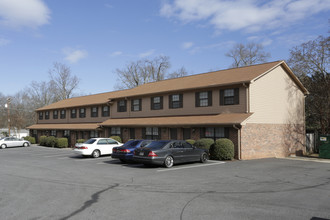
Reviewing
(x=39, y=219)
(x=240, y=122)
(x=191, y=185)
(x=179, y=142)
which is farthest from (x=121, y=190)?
(x=240, y=122)

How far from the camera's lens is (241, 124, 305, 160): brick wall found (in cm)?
2031

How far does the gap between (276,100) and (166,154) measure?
12.9 meters

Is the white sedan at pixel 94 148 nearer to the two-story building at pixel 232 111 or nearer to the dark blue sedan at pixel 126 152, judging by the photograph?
the dark blue sedan at pixel 126 152

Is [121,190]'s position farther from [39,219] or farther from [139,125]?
[139,125]

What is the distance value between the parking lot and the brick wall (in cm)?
736

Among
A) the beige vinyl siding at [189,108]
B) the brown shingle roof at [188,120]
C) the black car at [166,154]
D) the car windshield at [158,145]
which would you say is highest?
the beige vinyl siding at [189,108]

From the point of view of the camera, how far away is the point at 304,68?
34.9m

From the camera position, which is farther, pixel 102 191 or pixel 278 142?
pixel 278 142

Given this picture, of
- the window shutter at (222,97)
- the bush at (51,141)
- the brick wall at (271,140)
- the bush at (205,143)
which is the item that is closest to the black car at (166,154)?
the bush at (205,143)

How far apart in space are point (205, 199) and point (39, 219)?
4217mm

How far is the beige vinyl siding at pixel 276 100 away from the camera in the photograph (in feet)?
70.7

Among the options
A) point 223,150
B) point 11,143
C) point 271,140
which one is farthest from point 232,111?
point 11,143

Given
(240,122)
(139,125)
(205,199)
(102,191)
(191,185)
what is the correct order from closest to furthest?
(205,199) < (102,191) < (191,185) < (240,122) < (139,125)

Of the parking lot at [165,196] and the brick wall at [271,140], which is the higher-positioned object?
the brick wall at [271,140]
